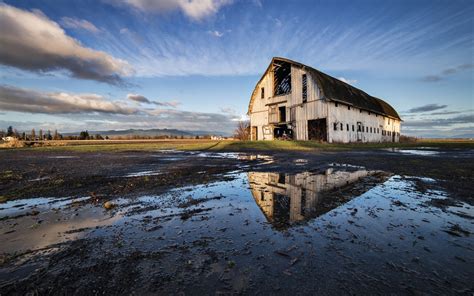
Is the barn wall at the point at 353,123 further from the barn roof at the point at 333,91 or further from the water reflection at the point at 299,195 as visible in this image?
the water reflection at the point at 299,195

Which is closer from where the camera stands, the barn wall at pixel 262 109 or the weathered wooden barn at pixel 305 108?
the weathered wooden barn at pixel 305 108

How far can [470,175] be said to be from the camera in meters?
6.01

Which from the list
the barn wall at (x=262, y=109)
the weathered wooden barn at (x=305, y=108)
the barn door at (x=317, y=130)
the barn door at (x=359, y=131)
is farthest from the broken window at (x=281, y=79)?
the barn door at (x=359, y=131)

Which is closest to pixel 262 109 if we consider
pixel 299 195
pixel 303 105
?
pixel 303 105

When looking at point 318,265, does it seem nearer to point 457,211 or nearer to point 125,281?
point 125,281

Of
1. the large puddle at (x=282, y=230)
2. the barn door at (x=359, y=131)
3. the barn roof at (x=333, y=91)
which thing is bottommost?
the large puddle at (x=282, y=230)

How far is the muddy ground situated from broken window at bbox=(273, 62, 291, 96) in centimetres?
2635

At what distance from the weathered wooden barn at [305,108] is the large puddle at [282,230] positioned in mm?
21607

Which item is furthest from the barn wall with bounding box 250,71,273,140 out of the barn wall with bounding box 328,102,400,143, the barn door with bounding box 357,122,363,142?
the barn door with bounding box 357,122,363,142

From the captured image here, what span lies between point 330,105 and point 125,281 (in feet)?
84.5

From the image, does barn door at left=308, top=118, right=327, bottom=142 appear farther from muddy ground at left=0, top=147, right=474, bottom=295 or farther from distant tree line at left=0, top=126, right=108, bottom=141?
Answer: distant tree line at left=0, top=126, right=108, bottom=141

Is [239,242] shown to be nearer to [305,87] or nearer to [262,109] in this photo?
[305,87]

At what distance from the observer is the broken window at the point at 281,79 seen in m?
28.9

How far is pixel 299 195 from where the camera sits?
427 cm
